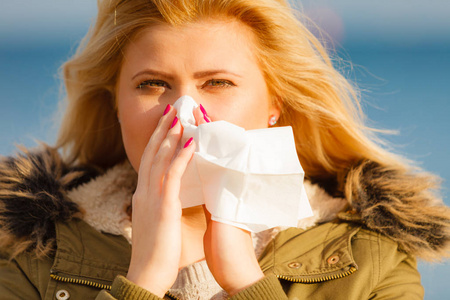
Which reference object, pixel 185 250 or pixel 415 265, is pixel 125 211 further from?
pixel 415 265

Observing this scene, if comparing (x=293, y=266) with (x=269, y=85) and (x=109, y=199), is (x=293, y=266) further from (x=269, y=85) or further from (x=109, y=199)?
(x=109, y=199)

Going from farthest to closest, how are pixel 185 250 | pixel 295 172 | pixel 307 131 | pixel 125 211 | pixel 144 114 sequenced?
pixel 307 131 → pixel 125 211 → pixel 185 250 → pixel 144 114 → pixel 295 172

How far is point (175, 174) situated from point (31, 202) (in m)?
1.10

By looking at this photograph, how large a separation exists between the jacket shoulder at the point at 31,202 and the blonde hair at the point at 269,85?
0.43 meters

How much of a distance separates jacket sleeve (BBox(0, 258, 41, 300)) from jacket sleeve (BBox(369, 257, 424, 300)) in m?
1.70

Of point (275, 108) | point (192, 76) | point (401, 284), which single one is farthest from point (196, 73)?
point (401, 284)

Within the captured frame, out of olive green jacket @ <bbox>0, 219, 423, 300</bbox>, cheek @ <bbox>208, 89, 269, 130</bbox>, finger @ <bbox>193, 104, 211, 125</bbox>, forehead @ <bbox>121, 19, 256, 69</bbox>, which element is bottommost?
olive green jacket @ <bbox>0, 219, 423, 300</bbox>

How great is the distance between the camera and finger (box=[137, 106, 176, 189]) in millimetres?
2521

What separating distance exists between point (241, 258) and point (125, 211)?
1072mm

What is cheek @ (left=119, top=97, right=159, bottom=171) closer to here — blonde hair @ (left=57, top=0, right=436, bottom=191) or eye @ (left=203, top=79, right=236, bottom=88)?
eye @ (left=203, top=79, right=236, bottom=88)

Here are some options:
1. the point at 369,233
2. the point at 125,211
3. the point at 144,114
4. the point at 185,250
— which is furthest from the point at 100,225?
the point at 369,233

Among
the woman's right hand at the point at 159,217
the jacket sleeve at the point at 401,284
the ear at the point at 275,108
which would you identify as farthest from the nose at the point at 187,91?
the jacket sleeve at the point at 401,284

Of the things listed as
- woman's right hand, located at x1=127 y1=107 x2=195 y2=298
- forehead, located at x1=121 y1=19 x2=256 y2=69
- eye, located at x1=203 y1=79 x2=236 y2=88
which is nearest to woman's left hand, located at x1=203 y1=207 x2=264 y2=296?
woman's right hand, located at x1=127 y1=107 x2=195 y2=298

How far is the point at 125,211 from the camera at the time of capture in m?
3.25
